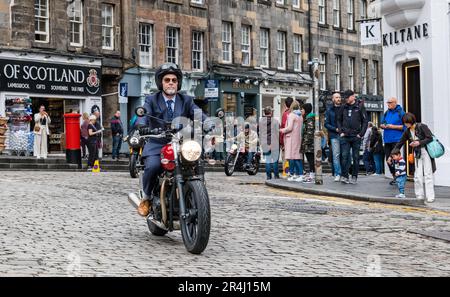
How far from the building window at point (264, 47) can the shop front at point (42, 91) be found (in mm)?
12062

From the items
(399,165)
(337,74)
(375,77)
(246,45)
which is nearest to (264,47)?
(246,45)

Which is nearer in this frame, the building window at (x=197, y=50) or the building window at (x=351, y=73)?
the building window at (x=197, y=50)

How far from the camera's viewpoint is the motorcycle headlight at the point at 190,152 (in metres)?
7.61

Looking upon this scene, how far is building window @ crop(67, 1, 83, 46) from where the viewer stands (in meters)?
34.5

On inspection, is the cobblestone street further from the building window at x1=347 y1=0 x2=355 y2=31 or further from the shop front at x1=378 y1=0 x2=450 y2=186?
the building window at x1=347 y1=0 x2=355 y2=31

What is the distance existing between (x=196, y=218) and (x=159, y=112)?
139 centimetres

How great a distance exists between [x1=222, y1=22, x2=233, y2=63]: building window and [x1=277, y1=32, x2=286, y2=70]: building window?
176 inches

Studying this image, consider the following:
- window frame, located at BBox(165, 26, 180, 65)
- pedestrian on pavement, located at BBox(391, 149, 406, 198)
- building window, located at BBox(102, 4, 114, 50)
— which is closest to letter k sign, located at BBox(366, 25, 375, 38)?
pedestrian on pavement, located at BBox(391, 149, 406, 198)

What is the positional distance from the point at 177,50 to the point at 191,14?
2.20 metres

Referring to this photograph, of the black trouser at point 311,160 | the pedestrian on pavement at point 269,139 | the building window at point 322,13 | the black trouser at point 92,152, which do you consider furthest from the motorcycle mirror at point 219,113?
the building window at point 322,13

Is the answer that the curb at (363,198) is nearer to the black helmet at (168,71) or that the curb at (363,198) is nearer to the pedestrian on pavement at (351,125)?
the pedestrian on pavement at (351,125)

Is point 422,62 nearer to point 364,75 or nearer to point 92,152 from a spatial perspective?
point 92,152

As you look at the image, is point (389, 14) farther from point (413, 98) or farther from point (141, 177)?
point (141, 177)

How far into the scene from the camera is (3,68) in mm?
31422
